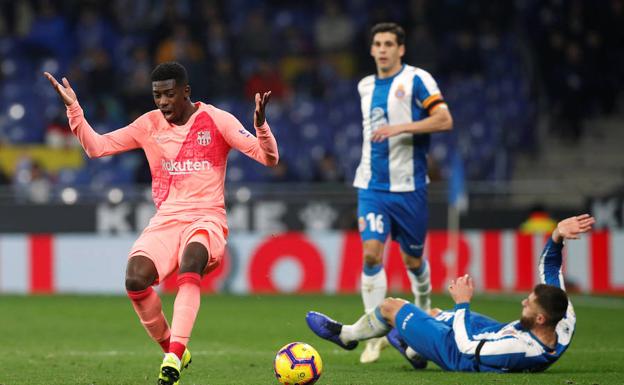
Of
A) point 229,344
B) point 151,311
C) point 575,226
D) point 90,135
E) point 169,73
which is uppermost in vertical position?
point 169,73

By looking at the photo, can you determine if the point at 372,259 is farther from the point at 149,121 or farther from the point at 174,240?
the point at 149,121

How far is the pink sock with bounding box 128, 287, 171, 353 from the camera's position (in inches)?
290

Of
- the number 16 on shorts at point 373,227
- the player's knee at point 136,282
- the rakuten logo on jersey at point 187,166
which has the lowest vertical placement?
the player's knee at point 136,282

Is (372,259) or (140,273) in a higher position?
(140,273)

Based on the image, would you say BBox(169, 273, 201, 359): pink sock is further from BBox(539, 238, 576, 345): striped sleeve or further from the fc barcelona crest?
the fc barcelona crest

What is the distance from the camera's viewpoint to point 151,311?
7484 mm

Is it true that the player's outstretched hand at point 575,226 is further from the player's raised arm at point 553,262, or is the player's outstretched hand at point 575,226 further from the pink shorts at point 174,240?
the pink shorts at point 174,240

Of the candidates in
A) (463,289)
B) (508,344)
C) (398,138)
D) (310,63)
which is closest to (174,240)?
(463,289)

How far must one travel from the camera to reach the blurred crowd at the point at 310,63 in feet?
63.2

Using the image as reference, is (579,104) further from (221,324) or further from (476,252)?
(221,324)

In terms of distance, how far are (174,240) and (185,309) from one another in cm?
57

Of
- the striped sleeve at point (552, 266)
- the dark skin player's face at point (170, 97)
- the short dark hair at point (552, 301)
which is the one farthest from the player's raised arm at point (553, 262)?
the dark skin player's face at point (170, 97)

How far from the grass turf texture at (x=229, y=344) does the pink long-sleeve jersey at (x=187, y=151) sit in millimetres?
1160

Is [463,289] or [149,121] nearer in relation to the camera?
[463,289]
